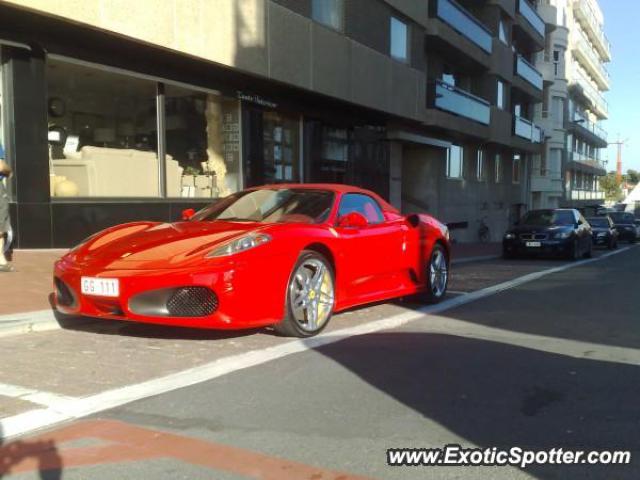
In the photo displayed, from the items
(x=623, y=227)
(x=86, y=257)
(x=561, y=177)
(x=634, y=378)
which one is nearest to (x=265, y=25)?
(x=86, y=257)

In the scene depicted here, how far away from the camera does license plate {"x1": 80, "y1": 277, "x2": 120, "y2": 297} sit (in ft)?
17.0

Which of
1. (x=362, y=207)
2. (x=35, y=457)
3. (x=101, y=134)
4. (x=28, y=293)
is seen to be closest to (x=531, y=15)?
(x=101, y=134)

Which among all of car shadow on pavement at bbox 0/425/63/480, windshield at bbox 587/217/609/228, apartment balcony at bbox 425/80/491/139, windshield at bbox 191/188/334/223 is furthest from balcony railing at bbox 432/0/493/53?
car shadow on pavement at bbox 0/425/63/480

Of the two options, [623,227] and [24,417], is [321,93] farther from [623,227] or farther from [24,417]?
[623,227]

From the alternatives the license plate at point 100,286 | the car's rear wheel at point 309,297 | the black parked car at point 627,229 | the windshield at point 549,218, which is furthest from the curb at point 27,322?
Answer: the black parked car at point 627,229

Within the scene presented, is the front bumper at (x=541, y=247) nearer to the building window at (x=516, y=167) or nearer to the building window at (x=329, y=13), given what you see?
the building window at (x=329, y=13)

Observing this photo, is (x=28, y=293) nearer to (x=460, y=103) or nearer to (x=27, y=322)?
(x=27, y=322)

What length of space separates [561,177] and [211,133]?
38.3m

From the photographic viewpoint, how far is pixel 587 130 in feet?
191

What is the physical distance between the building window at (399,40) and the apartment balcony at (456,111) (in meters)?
1.82

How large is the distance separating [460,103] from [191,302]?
19.4 m

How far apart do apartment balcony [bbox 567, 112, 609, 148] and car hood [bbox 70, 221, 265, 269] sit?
49.7m

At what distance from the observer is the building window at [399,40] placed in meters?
18.5

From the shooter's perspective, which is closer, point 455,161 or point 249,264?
point 249,264
